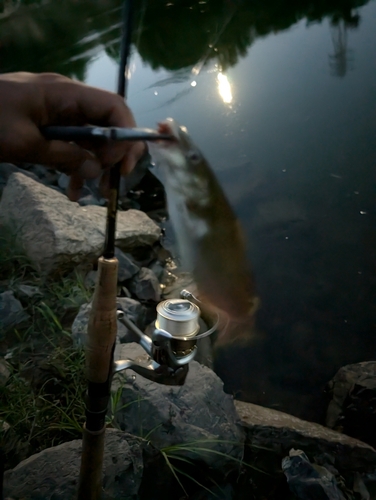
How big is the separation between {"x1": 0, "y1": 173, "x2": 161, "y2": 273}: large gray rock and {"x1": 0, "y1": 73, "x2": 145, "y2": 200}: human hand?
1.91 meters

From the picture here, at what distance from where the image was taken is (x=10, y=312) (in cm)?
243

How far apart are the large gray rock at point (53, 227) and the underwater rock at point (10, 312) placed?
0.36 m

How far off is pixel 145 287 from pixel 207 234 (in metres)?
0.87

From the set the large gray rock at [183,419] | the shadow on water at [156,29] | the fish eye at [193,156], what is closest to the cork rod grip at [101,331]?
the large gray rock at [183,419]

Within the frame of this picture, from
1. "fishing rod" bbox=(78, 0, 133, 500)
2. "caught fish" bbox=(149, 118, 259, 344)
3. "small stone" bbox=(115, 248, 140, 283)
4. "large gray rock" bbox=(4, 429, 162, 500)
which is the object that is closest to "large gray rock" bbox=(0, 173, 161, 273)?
"small stone" bbox=(115, 248, 140, 283)

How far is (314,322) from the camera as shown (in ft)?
9.78

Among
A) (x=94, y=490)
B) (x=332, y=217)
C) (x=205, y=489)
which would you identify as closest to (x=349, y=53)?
(x=332, y=217)

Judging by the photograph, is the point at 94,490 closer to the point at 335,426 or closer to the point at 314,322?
Answer: the point at 335,426

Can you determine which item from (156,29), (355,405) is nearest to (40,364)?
(355,405)

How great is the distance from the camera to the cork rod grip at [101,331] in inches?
41.4

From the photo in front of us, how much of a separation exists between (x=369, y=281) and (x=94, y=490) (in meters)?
2.58

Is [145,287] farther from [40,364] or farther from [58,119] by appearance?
[58,119]

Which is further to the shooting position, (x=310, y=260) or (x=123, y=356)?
(x=310, y=260)

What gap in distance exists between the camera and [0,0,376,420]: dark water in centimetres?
287
